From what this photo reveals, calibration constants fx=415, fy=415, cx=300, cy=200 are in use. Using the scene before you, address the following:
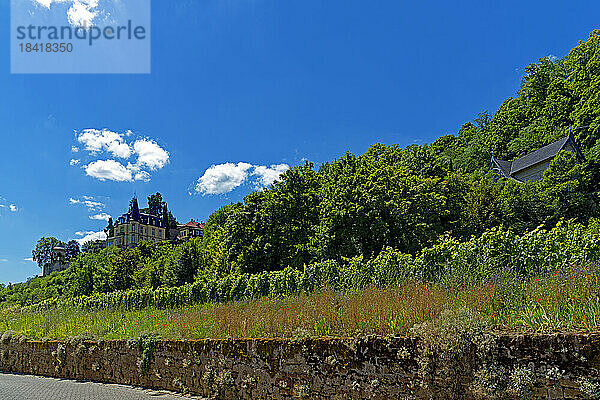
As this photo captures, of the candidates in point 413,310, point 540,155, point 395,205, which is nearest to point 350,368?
point 413,310

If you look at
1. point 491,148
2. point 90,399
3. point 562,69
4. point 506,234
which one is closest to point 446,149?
point 491,148

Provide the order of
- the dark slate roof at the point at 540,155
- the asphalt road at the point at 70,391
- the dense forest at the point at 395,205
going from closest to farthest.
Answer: the asphalt road at the point at 70,391 < the dense forest at the point at 395,205 < the dark slate roof at the point at 540,155

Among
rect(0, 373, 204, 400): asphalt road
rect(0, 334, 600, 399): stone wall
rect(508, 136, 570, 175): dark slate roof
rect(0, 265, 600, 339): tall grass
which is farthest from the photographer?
rect(508, 136, 570, 175): dark slate roof

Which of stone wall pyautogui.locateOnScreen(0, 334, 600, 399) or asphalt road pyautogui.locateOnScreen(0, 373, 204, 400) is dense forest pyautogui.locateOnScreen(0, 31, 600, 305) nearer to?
stone wall pyautogui.locateOnScreen(0, 334, 600, 399)

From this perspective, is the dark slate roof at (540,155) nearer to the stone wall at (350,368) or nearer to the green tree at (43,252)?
the stone wall at (350,368)

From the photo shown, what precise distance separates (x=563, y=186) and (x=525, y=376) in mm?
29188

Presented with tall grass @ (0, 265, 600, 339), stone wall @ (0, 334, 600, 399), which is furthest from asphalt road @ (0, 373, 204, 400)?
tall grass @ (0, 265, 600, 339)

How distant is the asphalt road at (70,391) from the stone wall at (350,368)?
0.35 m

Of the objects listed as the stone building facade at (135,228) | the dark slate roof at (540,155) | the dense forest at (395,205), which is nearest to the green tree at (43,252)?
the stone building facade at (135,228)

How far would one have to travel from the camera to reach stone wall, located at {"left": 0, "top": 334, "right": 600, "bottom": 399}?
4.21 metres

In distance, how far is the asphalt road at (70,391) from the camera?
8.72 m

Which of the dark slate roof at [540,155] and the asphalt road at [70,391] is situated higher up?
the dark slate roof at [540,155]

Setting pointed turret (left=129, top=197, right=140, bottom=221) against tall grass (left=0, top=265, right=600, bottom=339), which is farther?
pointed turret (left=129, top=197, right=140, bottom=221)

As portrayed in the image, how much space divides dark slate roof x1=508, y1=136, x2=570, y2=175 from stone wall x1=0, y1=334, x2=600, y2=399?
3989 cm
